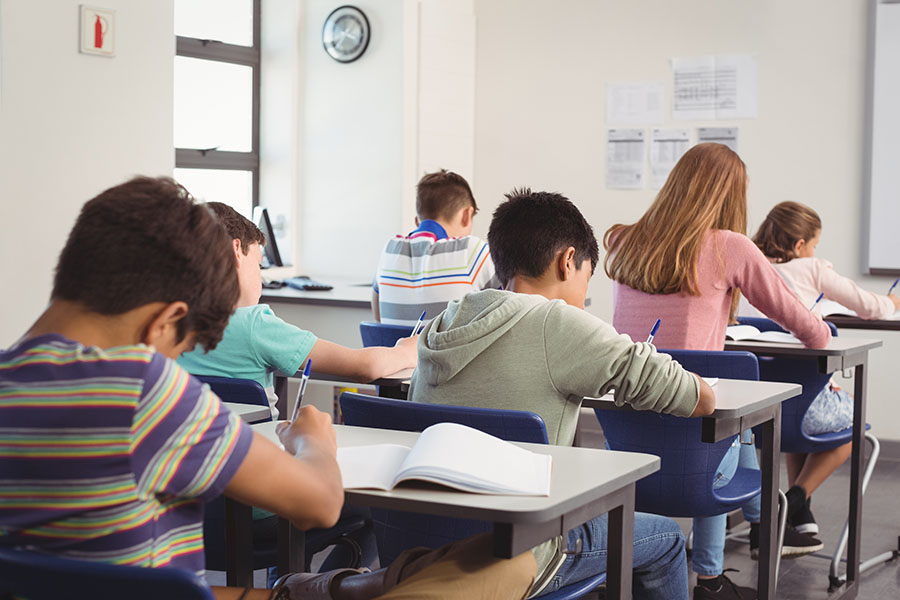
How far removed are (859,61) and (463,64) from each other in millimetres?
2088

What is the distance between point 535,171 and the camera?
582 cm

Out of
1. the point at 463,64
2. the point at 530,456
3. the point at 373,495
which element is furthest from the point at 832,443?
the point at 463,64

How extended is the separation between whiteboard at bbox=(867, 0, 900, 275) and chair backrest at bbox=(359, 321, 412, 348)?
2.79 m

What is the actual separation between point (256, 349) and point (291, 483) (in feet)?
3.60

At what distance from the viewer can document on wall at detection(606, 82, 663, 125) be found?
5465mm

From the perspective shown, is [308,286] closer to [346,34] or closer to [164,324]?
[346,34]

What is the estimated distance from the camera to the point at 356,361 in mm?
2398

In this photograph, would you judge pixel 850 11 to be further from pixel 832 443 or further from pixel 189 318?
pixel 189 318

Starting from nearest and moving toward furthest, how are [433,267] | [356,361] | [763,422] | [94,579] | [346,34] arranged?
1. [94,579]
2. [763,422]
3. [356,361]
4. [433,267]
5. [346,34]

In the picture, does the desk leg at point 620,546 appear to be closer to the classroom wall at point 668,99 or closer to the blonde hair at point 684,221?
the blonde hair at point 684,221

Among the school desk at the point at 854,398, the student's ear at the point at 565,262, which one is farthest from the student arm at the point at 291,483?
the school desk at the point at 854,398

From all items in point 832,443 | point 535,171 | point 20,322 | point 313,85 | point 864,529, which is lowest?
point 864,529

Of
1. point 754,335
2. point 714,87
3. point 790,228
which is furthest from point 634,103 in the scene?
point 754,335

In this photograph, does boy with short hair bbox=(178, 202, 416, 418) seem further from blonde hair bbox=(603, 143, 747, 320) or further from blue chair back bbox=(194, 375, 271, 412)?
blonde hair bbox=(603, 143, 747, 320)
